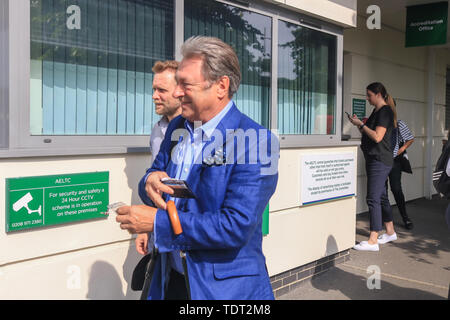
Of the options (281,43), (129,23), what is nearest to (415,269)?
(281,43)

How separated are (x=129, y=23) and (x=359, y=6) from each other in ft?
18.3

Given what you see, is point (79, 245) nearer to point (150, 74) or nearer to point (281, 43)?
point (150, 74)

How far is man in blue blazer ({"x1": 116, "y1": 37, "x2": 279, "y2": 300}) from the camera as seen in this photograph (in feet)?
5.58

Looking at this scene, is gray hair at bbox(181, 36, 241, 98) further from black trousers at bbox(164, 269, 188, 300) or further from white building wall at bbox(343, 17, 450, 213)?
white building wall at bbox(343, 17, 450, 213)

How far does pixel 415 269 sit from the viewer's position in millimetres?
5387

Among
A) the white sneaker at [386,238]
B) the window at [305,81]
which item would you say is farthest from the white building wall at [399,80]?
the window at [305,81]

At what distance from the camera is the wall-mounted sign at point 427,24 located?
7973 mm

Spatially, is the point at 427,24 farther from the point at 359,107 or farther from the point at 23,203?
the point at 23,203

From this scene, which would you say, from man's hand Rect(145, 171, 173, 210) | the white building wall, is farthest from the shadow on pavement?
the white building wall

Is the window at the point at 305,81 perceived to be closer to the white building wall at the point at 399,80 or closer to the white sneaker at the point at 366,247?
the white sneaker at the point at 366,247

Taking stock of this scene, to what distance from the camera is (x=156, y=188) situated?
1875 millimetres

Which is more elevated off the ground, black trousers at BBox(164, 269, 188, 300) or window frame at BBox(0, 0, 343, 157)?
window frame at BBox(0, 0, 343, 157)

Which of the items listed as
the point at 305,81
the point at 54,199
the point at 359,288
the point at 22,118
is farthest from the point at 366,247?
the point at 22,118

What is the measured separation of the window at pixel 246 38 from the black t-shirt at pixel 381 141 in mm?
1901
